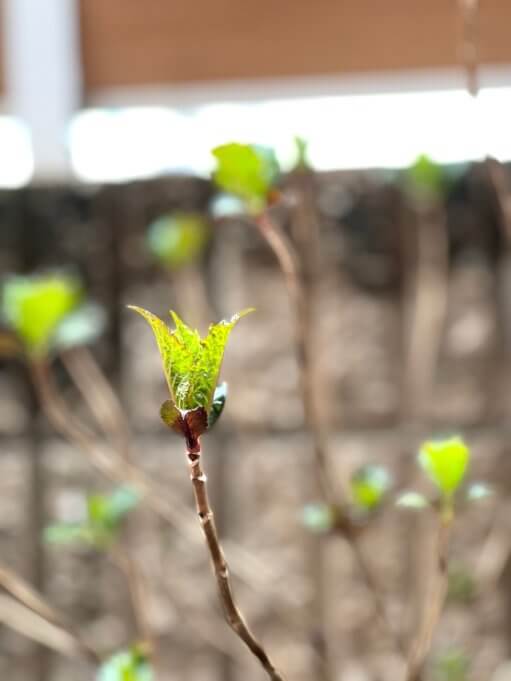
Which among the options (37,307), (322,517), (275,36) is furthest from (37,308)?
(275,36)

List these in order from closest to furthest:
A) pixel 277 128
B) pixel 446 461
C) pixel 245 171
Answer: pixel 446 461
pixel 245 171
pixel 277 128

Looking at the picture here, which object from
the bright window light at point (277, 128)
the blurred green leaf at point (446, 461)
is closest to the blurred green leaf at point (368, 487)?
the blurred green leaf at point (446, 461)

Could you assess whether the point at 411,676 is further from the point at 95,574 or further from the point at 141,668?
the point at 95,574

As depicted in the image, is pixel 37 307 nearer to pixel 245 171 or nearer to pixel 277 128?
pixel 245 171

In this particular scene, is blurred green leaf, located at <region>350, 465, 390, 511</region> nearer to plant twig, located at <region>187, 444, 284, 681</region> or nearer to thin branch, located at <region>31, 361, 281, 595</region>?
thin branch, located at <region>31, 361, 281, 595</region>

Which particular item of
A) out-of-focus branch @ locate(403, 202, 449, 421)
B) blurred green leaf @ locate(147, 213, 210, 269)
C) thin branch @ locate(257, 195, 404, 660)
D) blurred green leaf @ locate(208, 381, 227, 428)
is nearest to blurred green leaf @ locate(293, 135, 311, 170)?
thin branch @ locate(257, 195, 404, 660)
